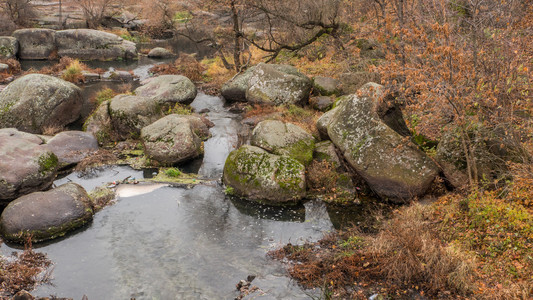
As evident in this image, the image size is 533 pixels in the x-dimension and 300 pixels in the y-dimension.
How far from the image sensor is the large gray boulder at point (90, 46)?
35.1 m

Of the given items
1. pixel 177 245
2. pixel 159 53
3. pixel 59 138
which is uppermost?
pixel 177 245

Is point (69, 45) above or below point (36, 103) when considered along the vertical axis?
below

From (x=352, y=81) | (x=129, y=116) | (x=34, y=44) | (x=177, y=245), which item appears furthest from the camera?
(x=34, y=44)

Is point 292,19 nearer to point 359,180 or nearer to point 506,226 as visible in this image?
point 359,180

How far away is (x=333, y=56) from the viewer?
24.8 meters

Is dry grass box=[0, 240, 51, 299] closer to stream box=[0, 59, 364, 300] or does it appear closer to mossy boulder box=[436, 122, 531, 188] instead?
stream box=[0, 59, 364, 300]

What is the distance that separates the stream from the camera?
8.84 meters

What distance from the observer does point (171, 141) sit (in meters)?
15.2

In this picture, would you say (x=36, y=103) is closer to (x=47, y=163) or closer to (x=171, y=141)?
(x=47, y=163)

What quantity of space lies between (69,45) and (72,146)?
2389cm

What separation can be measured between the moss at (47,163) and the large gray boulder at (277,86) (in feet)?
34.3

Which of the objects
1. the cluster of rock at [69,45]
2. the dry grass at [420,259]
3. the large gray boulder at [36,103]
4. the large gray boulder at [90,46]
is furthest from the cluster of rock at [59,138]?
the cluster of rock at [69,45]

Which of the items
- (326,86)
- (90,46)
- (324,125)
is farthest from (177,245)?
(90,46)

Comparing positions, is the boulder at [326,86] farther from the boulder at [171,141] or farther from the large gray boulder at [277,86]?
the boulder at [171,141]
